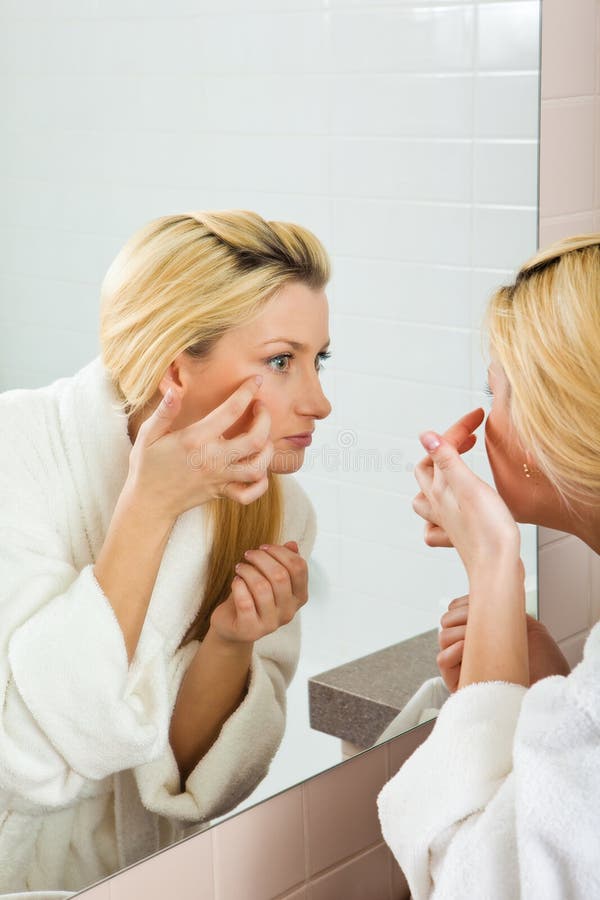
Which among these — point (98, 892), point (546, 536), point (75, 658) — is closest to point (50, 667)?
point (75, 658)

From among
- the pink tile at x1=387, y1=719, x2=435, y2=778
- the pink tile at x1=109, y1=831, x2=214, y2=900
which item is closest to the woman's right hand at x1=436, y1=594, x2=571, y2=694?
the pink tile at x1=387, y1=719, x2=435, y2=778

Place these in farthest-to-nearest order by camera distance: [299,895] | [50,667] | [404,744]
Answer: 1. [404,744]
2. [299,895]
3. [50,667]

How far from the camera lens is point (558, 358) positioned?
3.44 feet

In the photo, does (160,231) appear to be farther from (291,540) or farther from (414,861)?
(414,861)

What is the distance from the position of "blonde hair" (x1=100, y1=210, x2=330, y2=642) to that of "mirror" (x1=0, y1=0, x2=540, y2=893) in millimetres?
15

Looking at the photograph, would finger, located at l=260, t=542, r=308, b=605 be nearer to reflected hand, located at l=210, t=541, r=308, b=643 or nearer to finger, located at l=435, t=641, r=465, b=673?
reflected hand, located at l=210, t=541, r=308, b=643

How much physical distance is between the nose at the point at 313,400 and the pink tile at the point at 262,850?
1.33 ft

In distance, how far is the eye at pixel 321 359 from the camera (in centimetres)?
110

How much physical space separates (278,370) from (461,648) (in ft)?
1.30

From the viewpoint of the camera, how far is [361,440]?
1.19 meters

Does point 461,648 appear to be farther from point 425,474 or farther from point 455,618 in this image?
point 425,474

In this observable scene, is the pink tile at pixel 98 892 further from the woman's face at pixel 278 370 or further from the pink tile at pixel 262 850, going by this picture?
the woman's face at pixel 278 370

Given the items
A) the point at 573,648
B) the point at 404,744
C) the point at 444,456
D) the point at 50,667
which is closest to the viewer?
the point at 50,667

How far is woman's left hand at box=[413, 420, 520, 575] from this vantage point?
106 cm
